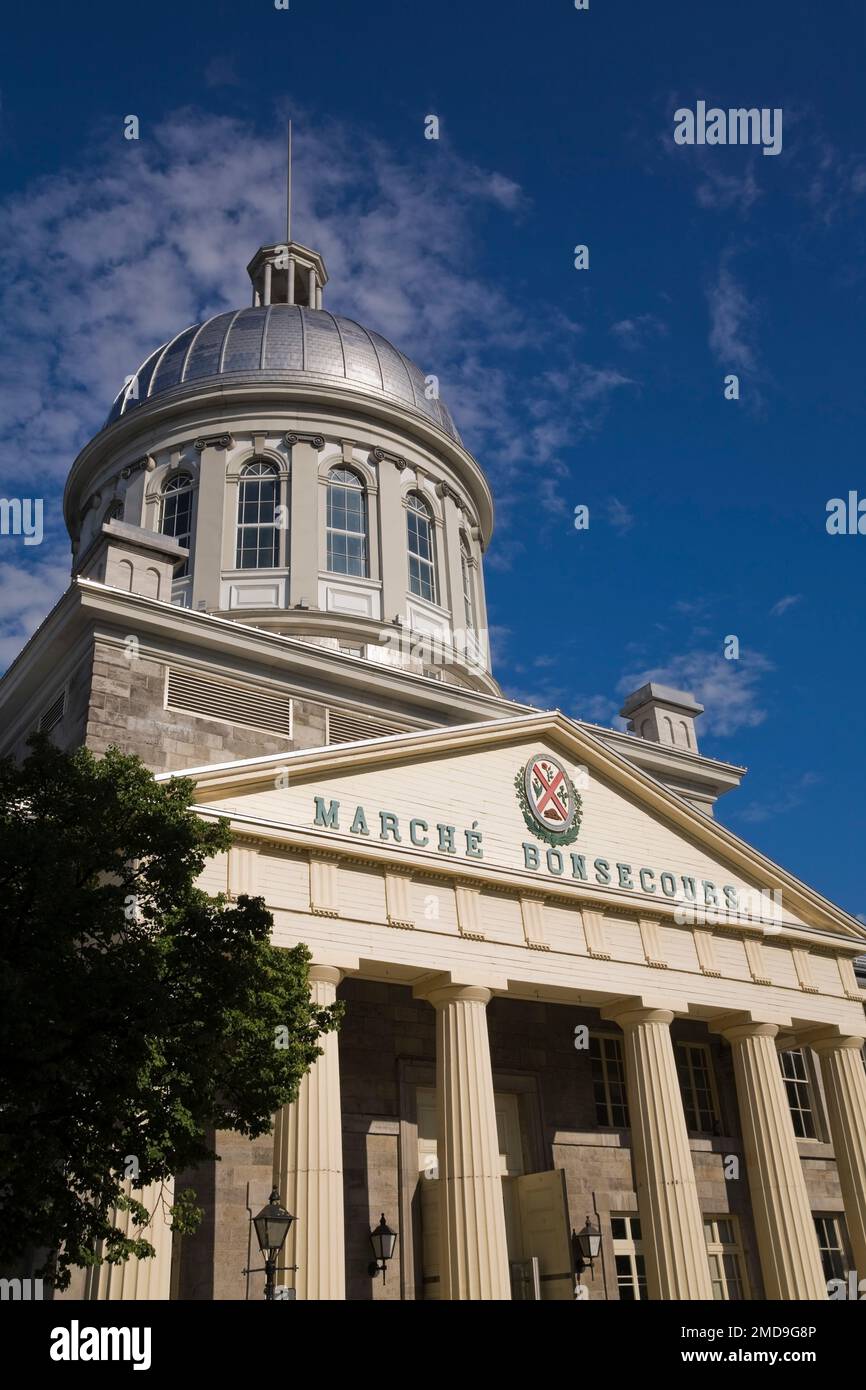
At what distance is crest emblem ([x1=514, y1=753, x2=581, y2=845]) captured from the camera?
21.5m

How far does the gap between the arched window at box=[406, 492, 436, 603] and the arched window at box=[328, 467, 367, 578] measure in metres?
1.60

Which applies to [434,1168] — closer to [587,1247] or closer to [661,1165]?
[587,1247]

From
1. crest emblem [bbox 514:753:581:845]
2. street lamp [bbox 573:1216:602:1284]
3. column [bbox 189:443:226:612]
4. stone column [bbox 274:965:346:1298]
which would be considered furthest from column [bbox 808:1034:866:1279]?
column [bbox 189:443:226:612]

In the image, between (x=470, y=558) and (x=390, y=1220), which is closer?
(x=390, y=1220)

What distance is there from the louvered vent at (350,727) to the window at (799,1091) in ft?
34.8

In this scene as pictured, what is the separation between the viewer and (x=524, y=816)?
21.4 m

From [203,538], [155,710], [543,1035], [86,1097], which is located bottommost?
[86,1097]

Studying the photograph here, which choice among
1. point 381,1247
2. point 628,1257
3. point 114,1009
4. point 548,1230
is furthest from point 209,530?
point 114,1009

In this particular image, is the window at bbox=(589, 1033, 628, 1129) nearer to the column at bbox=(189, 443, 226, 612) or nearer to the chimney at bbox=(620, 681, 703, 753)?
the chimney at bbox=(620, 681, 703, 753)

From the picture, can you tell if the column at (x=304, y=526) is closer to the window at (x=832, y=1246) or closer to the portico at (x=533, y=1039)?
the portico at (x=533, y=1039)
